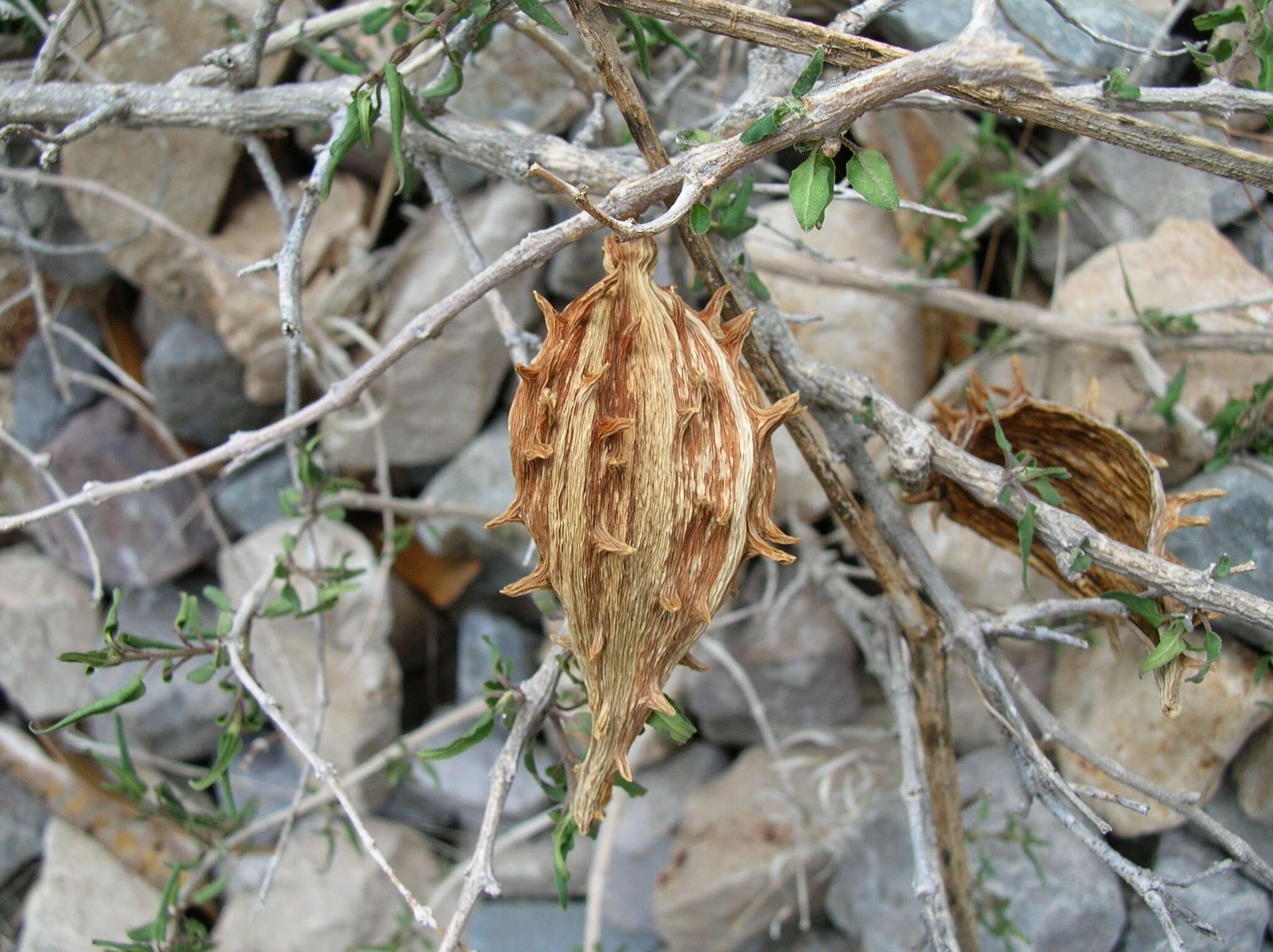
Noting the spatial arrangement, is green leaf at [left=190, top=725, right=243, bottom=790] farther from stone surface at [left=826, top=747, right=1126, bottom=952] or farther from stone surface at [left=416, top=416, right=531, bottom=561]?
stone surface at [left=826, top=747, right=1126, bottom=952]

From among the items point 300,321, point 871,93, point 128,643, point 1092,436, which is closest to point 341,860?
point 128,643

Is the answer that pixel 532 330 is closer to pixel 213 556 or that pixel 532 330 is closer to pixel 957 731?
pixel 213 556

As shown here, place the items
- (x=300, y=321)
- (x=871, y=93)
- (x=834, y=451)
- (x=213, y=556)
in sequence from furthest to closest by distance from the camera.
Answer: (x=213, y=556) → (x=834, y=451) → (x=300, y=321) → (x=871, y=93)

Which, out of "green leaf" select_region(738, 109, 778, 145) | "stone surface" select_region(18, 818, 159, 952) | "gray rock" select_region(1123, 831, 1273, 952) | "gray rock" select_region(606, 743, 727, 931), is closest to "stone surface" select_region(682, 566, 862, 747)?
"gray rock" select_region(606, 743, 727, 931)

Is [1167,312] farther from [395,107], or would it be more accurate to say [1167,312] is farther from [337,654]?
[337,654]

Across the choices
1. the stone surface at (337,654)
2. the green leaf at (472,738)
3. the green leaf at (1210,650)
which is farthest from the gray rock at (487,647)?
the green leaf at (1210,650)
